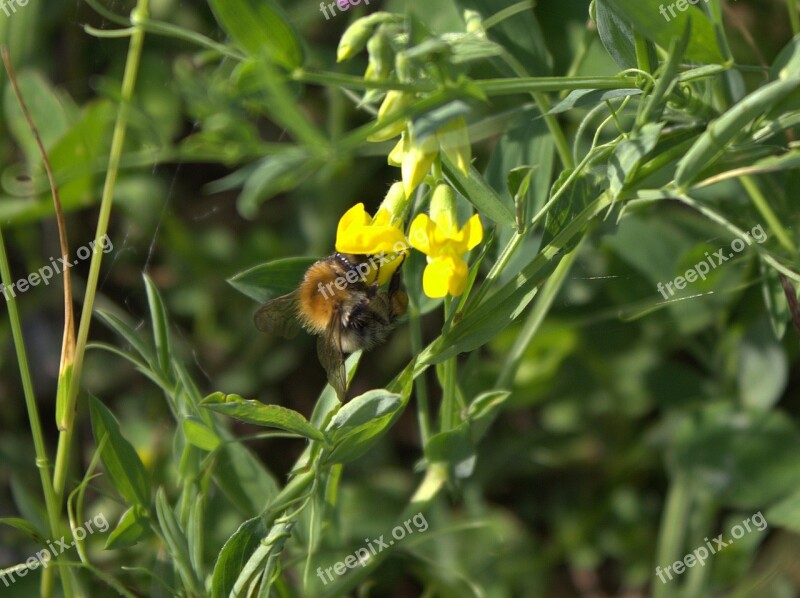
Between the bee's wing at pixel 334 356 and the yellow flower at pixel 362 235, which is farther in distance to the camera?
the bee's wing at pixel 334 356

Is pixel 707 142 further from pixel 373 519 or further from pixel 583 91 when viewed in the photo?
pixel 373 519

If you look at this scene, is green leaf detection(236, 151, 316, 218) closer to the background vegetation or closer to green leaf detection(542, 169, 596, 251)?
the background vegetation

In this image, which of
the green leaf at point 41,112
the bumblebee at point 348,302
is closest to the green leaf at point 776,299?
the bumblebee at point 348,302

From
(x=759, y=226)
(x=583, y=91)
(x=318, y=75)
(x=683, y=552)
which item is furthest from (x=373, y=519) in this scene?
(x=318, y=75)

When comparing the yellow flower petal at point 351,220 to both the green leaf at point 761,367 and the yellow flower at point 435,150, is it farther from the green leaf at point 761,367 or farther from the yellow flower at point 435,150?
the green leaf at point 761,367

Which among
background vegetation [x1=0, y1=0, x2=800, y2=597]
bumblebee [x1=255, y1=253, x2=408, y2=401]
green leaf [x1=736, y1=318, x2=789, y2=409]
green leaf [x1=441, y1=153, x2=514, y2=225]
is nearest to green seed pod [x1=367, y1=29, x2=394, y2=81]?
background vegetation [x1=0, y1=0, x2=800, y2=597]

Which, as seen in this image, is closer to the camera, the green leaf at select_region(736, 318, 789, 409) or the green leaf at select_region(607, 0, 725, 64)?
the green leaf at select_region(607, 0, 725, 64)

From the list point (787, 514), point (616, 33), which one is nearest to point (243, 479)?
point (616, 33)

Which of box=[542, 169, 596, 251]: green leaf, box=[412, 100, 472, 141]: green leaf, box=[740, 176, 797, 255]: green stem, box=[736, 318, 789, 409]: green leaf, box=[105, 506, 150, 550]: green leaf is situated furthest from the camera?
box=[736, 318, 789, 409]: green leaf
